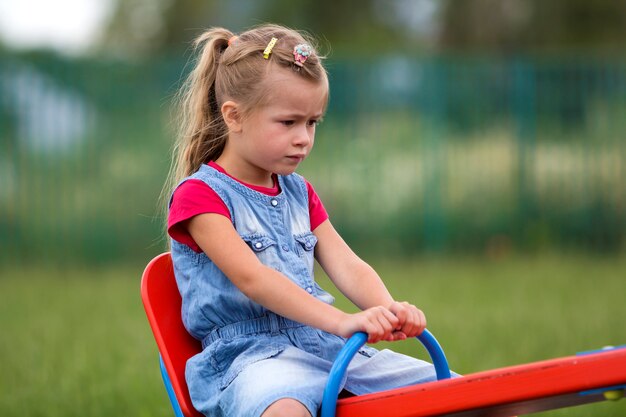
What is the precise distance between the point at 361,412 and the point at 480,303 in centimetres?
458

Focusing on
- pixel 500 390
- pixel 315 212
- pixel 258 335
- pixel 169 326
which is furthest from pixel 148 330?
pixel 500 390

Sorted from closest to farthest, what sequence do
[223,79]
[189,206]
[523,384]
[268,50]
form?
1. [523,384]
2. [189,206]
3. [268,50]
4. [223,79]

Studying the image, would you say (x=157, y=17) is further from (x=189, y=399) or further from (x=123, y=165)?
(x=189, y=399)

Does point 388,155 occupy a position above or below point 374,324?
below

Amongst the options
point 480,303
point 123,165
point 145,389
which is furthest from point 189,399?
point 123,165

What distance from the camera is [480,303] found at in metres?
6.65

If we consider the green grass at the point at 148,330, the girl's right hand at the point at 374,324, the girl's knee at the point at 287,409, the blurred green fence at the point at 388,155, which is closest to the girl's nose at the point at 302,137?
the girl's right hand at the point at 374,324

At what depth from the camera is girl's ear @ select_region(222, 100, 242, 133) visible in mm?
2645

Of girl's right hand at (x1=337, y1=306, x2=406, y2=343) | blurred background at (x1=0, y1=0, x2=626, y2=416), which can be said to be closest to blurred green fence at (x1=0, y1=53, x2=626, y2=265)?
blurred background at (x1=0, y1=0, x2=626, y2=416)

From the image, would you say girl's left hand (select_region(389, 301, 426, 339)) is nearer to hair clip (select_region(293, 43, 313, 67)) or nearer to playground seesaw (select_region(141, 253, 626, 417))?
playground seesaw (select_region(141, 253, 626, 417))

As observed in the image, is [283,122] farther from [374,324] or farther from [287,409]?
[287,409]

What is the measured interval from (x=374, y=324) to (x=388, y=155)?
691cm

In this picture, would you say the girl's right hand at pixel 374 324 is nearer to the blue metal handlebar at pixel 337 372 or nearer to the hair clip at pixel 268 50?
the blue metal handlebar at pixel 337 372

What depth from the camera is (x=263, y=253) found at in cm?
258
